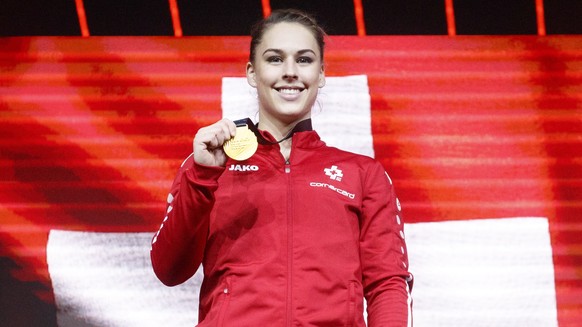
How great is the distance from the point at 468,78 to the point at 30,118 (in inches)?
59.1

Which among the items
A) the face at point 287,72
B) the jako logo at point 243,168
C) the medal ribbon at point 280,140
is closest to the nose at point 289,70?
the face at point 287,72

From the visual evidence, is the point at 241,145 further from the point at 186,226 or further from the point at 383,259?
the point at 383,259

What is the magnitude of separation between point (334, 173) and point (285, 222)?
0.67 feet

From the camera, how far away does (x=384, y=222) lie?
1.76 metres

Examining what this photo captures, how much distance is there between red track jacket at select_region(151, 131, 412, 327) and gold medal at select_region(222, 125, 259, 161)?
49 millimetres

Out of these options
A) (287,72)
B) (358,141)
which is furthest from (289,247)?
(358,141)

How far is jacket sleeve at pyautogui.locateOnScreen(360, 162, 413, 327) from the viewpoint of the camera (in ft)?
5.42

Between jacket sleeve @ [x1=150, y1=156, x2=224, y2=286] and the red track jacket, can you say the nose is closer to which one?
the red track jacket

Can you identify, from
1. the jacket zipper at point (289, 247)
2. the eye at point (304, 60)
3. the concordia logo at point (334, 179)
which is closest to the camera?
the jacket zipper at point (289, 247)

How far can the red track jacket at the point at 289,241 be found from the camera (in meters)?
1.60

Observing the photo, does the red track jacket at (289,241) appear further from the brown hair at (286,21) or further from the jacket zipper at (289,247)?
the brown hair at (286,21)

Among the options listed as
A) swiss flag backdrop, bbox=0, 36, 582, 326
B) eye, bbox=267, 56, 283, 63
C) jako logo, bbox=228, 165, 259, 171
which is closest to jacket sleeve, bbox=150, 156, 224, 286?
jako logo, bbox=228, 165, 259, 171

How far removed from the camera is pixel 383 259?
5.61 ft

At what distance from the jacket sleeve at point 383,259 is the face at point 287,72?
258mm
